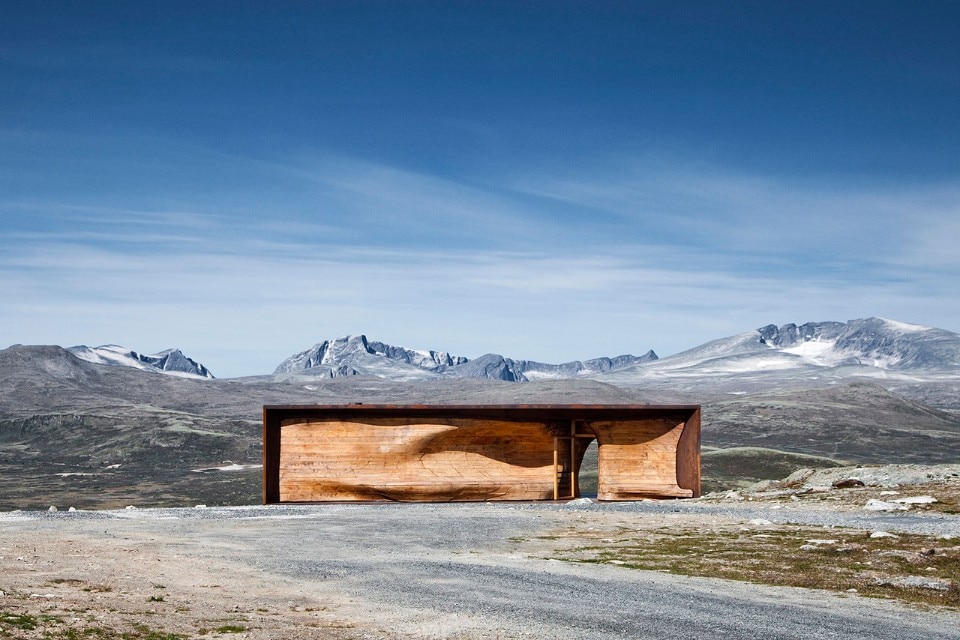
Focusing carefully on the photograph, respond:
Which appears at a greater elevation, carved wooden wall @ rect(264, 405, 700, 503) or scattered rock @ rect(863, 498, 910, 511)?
carved wooden wall @ rect(264, 405, 700, 503)

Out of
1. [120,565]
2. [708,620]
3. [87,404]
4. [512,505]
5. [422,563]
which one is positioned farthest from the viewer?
[87,404]

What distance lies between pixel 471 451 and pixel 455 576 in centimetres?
1511

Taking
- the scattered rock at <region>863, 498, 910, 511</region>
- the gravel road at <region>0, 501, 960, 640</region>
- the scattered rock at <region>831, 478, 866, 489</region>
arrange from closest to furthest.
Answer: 1. the gravel road at <region>0, 501, 960, 640</region>
2. the scattered rock at <region>863, 498, 910, 511</region>
3. the scattered rock at <region>831, 478, 866, 489</region>

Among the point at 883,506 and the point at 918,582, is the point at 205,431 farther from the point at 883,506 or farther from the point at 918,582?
the point at 918,582

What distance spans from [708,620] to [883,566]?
6.24m

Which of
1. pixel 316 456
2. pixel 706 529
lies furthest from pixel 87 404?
pixel 706 529

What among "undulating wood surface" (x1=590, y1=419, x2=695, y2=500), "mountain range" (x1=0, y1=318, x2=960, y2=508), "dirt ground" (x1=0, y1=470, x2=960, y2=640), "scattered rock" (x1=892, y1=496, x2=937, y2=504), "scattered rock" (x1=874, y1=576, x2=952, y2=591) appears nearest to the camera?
"dirt ground" (x1=0, y1=470, x2=960, y2=640)

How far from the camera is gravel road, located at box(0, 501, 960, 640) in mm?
13289

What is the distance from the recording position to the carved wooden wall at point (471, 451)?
3161cm

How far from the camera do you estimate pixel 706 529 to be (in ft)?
79.2

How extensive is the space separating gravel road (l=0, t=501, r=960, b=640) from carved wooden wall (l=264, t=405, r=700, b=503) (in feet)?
11.9

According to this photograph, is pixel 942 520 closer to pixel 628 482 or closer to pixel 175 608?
pixel 628 482

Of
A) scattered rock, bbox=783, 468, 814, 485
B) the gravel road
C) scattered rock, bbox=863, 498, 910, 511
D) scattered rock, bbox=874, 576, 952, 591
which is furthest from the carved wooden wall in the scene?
scattered rock, bbox=874, 576, 952, 591

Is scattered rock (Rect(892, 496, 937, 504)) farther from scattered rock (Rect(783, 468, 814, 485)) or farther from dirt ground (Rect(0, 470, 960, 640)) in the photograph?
scattered rock (Rect(783, 468, 814, 485))
